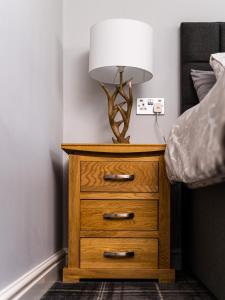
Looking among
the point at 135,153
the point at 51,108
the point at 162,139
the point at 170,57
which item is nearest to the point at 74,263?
the point at 135,153

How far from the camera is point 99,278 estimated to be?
1.63 meters

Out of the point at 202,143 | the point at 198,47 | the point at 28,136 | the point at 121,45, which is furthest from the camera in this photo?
the point at 198,47

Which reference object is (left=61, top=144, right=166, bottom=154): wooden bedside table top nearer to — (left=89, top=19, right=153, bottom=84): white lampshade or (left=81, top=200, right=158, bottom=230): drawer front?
(left=81, top=200, right=158, bottom=230): drawer front

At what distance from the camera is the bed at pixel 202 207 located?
50.3 inches

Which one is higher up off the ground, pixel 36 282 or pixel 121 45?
pixel 121 45

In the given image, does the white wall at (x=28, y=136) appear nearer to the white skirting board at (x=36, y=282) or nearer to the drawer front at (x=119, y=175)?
the white skirting board at (x=36, y=282)

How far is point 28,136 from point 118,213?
0.54 metres

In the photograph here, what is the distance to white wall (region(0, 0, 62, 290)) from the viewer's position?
1.12m

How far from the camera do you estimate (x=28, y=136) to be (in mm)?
1360

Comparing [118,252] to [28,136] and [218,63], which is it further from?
[218,63]

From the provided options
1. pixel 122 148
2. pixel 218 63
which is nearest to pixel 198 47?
pixel 218 63

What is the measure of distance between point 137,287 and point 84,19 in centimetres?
147

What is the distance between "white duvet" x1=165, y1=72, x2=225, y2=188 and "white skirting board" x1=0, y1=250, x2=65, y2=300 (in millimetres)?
630

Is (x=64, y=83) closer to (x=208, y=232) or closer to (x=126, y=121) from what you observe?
(x=126, y=121)
